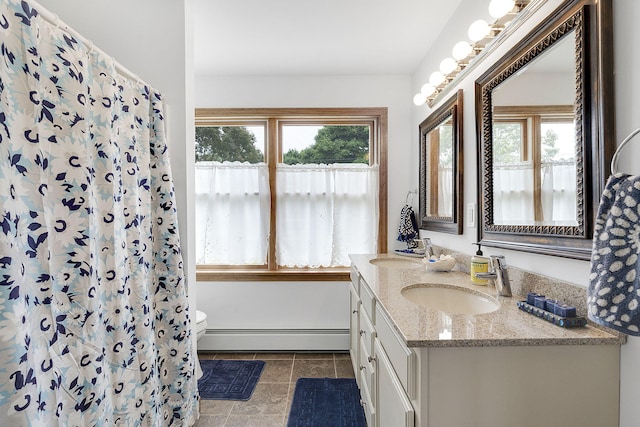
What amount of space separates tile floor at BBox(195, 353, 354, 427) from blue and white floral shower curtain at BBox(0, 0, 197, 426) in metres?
0.51

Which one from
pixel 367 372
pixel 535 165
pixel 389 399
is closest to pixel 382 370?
pixel 389 399

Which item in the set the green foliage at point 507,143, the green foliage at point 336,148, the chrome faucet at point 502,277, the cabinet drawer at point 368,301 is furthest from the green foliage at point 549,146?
Answer: the green foliage at point 336,148

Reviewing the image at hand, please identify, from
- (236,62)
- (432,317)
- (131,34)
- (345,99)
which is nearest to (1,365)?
(432,317)

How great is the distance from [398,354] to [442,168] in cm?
139

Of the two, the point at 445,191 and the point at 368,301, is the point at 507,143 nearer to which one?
the point at 445,191

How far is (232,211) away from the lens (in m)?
2.65

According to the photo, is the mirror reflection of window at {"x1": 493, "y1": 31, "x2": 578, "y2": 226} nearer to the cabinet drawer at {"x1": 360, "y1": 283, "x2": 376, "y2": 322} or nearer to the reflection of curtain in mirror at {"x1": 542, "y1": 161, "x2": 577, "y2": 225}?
the reflection of curtain in mirror at {"x1": 542, "y1": 161, "x2": 577, "y2": 225}

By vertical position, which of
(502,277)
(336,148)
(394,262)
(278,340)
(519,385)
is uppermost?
(336,148)

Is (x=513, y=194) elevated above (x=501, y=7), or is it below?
below

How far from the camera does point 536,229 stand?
3.70 ft

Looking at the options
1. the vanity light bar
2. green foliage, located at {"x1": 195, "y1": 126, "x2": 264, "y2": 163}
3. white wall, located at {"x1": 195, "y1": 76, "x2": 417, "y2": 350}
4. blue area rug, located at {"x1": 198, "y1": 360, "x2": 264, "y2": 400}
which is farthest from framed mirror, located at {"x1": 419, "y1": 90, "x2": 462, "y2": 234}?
blue area rug, located at {"x1": 198, "y1": 360, "x2": 264, "y2": 400}

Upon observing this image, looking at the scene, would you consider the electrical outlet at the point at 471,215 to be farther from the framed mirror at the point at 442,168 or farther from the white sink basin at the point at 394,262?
the white sink basin at the point at 394,262

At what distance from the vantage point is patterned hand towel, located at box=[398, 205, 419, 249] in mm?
2434

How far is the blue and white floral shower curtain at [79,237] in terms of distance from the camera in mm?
756
